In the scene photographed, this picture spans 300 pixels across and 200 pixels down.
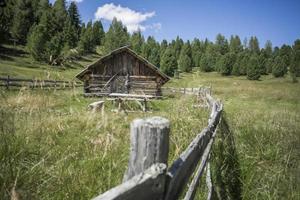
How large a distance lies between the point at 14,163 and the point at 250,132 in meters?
5.22

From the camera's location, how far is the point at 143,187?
1146mm

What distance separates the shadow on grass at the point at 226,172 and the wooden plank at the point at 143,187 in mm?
Answer: 2843

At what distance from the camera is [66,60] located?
427 cm

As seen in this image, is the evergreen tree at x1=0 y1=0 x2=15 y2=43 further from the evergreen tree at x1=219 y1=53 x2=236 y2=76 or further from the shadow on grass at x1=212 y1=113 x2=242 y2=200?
the shadow on grass at x1=212 y1=113 x2=242 y2=200

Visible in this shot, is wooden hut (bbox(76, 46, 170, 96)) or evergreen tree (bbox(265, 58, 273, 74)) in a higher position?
evergreen tree (bbox(265, 58, 273, 74))

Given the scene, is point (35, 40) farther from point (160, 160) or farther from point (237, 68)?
point (237, 68)

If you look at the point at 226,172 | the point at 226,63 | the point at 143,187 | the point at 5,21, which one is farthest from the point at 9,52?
the point at 143,187

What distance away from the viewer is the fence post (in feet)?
4.40

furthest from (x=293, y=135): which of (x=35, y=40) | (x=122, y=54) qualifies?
(x=35, y=40)

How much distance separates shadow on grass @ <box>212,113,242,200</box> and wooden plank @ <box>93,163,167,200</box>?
9.33 feet

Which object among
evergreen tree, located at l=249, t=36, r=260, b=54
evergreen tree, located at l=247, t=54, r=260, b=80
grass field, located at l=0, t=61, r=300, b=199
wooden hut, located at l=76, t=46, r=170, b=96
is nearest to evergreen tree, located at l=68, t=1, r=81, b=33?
evergreen tree, located at l=247, t=54, r=260, b=80

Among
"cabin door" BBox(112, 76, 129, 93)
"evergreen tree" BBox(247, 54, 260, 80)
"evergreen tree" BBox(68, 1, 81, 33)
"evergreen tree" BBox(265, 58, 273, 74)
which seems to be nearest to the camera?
"cabin door" BBox(112, 76, 129, 93)

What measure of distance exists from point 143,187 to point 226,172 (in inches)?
144

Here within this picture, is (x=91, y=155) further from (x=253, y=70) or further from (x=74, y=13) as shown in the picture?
(x=74, y=13)
